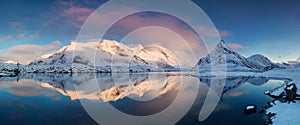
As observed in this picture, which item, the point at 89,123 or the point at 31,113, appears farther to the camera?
the point at 31,113

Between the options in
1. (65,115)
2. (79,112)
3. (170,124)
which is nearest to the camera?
(170,124)

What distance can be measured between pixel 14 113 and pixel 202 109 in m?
24.1

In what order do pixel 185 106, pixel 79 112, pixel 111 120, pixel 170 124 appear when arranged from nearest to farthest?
pixel 170 124 → pixel 111 120 → pixel 79 112 → pixel 185 106

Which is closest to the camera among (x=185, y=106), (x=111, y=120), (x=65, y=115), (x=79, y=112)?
(x=111, y=120)

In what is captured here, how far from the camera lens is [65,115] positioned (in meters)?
25.3

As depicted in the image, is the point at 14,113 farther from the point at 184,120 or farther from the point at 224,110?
the point at 224,110

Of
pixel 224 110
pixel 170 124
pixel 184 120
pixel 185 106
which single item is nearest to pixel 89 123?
pixel 170 124

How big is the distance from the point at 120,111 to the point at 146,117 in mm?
4604

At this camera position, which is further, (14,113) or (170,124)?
(14,113)

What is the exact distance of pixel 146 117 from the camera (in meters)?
24.3

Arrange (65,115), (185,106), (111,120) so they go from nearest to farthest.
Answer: (111,120) < (65,115) < (185,106)

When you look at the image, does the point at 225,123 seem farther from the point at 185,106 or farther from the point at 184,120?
the point at 185,106

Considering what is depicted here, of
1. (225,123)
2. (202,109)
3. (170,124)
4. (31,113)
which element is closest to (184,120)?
(170,124)

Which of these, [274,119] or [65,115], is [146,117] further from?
[274,119]
